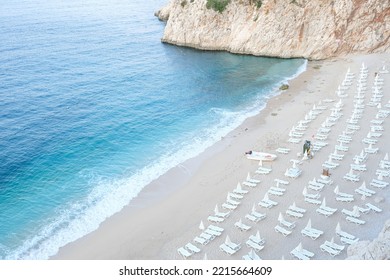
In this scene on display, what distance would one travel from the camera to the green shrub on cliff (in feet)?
224

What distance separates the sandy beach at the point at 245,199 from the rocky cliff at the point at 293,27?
19.4 metres

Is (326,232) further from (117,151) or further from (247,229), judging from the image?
(117,151)

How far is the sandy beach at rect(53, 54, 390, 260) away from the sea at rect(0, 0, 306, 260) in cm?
170

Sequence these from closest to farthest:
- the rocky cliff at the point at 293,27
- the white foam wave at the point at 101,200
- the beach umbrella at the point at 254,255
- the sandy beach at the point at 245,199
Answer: the beach umbrella at the point at 254,255
the sandy beach at the point at 245,199
the white foam wave at the point at 101,200
the rocky cliff at the point at 293,27

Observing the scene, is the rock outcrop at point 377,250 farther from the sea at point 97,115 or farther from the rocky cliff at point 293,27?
the rocky cliff at point 293,27

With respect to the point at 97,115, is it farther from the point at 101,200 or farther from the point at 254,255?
the point at 254,255

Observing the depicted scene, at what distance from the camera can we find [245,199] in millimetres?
28188

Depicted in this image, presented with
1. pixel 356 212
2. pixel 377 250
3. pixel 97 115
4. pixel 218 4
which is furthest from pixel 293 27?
pixel 377 250

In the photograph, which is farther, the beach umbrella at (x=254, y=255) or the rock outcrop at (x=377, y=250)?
the beach umbrella at (x=254, y=255)

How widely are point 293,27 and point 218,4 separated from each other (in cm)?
1420

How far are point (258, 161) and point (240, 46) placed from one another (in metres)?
37.6

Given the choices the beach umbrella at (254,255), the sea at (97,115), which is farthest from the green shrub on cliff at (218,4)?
the beach umbrella at (254,255)

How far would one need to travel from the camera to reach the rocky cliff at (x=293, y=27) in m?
58.3

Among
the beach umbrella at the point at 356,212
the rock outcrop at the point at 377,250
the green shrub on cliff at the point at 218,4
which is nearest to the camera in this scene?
the rock outcrop at the point at 377,250
